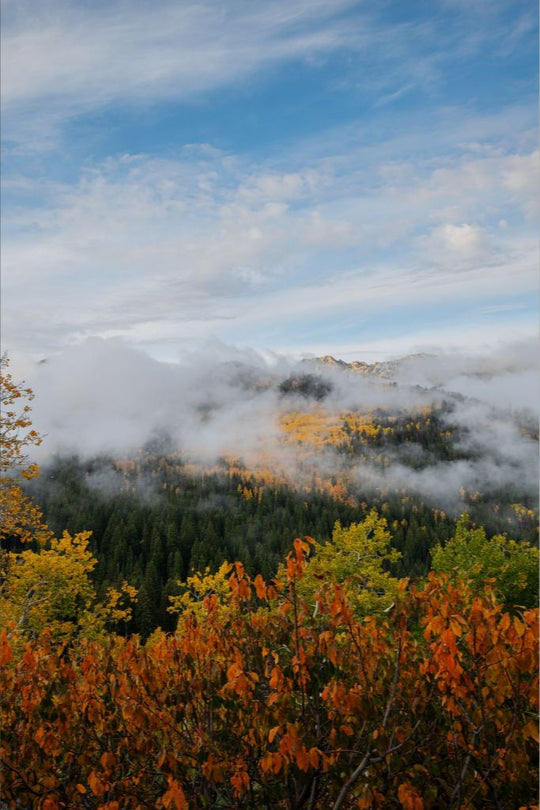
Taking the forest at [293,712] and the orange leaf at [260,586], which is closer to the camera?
the forest at [293,712]

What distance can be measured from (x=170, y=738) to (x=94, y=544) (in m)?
134

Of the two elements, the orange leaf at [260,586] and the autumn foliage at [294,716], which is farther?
the orange leaf at [260,586]

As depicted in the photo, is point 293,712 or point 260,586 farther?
point 293,712

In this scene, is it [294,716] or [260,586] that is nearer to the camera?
[260,586]

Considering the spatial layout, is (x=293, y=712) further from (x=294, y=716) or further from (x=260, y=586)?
(x=260, y=586)

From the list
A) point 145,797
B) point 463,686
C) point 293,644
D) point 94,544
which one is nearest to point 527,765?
point 463,686

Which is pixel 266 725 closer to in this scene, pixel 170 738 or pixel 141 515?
pixel 170 738

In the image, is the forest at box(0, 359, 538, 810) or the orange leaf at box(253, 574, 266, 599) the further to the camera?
the orange leaf at box(253, 574, 266, 599)

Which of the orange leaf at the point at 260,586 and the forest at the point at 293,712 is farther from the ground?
the orange leaf at the point at 260,586

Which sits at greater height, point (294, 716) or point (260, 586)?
point (260, 586)

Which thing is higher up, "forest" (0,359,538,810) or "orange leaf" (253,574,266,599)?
"orange leaf" (253,574,266,599)

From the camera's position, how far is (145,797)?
492 cm

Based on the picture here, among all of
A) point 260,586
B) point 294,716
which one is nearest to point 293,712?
point 294,716

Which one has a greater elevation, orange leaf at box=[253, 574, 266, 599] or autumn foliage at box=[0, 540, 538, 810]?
orange leaf at box=[253, 574, 266, 599]
